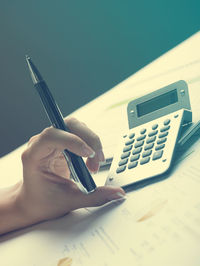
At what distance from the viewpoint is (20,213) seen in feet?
1.77

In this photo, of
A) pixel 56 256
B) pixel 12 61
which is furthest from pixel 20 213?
pixel 12 61

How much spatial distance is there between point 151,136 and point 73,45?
1409 mm

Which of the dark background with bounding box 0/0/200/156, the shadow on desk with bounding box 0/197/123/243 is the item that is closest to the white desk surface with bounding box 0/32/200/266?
the shadow on desk with bounding box 0/197/123/243

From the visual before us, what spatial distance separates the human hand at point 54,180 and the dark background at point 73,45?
4.45 ft

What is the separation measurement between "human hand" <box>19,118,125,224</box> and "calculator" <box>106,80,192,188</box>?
3 cm

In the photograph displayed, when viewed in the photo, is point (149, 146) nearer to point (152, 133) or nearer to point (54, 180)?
point (152, 133)

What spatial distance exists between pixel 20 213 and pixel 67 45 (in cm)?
143

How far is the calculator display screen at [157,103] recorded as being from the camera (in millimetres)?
578

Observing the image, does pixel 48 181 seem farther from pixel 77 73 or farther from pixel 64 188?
pixel 77 73

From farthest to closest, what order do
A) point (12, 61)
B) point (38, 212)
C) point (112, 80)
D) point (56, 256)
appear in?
point (112, 80) < point (12, 61) < point (38, 212) < point (56, 256)

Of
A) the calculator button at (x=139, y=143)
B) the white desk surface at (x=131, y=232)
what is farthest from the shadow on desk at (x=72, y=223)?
the calculator button at (x=139, y=143)

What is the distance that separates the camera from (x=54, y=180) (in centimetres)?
52

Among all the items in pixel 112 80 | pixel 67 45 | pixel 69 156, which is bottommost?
pixel 112 80

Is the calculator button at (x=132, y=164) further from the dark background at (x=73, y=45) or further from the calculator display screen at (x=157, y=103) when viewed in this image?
the dark background at (x=73, y=45)
